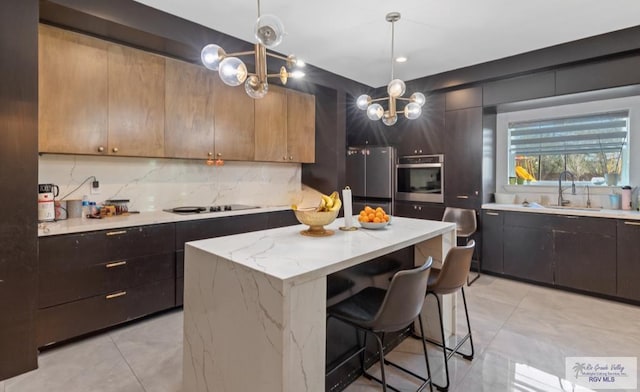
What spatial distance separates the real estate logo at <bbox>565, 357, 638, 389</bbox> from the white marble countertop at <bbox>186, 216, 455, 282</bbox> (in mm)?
1160

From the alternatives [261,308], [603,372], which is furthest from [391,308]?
[603,372]

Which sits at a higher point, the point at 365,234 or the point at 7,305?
the point at 365,234

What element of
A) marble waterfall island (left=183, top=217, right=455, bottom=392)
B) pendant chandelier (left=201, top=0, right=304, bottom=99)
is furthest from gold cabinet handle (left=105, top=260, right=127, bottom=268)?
pendant chandelier (left=201, top=0, right=304, bottom=99)

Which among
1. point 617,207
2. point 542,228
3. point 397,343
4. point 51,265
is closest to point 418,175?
point 542,228

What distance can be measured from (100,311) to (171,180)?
144cm

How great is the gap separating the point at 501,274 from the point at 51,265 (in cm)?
439

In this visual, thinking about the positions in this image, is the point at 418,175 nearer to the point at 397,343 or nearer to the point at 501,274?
the point at 501,274

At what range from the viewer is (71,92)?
8.30 feet

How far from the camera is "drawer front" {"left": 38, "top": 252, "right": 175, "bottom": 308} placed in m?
2.24

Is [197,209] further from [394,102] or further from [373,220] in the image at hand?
[394,102]

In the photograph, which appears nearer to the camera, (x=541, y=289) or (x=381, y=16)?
(x=381, y=16)

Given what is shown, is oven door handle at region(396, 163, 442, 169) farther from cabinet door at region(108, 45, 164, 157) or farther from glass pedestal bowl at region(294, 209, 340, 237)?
cabinet door at region(108, 45, 164, 157)

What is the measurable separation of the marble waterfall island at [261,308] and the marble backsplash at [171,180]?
1873mm

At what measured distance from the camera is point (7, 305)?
6.51ft
